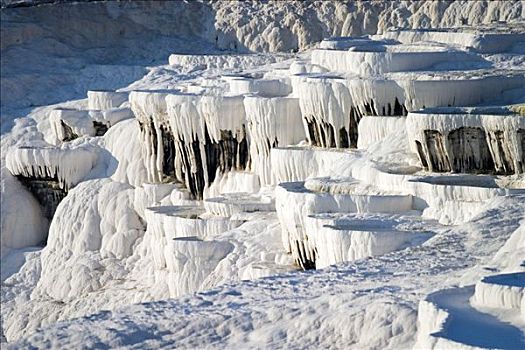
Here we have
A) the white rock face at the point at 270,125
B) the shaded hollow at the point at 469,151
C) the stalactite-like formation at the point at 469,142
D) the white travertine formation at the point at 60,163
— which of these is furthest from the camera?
the white travertine formation at the point at 60,163

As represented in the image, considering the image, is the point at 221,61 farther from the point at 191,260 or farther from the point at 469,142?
the point at 469,142

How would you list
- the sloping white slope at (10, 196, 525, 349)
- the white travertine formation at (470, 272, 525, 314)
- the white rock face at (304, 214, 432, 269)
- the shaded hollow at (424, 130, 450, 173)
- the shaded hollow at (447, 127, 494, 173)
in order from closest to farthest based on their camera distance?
the white travertine formation at (470, 272, 525, 314), the sloping white slope at (10, 196, 525, 349), the white rock face at (304, 214, 432, 269), the shaded hollow at (447, 127, 494, 173), the shaded hollow at (424, 130, 450, 173)

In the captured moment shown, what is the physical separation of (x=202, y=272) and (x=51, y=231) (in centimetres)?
974

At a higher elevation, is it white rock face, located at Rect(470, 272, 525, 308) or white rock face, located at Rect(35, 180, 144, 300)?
white rock face, located at Rect(470, 272, 525, 308)

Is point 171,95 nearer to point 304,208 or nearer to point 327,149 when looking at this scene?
point 327,149

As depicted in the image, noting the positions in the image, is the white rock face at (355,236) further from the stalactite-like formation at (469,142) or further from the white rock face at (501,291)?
the white rock face at (501,291)

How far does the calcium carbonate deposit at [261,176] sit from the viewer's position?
65.6ft

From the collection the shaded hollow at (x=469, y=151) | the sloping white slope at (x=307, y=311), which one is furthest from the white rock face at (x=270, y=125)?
the sloping white slope at (x=307, y=311)

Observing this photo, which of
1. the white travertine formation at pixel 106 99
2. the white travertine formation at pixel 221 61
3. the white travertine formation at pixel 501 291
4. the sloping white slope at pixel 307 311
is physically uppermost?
the white travertine formation at pixel 221 61

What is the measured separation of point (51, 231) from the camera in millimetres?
38562

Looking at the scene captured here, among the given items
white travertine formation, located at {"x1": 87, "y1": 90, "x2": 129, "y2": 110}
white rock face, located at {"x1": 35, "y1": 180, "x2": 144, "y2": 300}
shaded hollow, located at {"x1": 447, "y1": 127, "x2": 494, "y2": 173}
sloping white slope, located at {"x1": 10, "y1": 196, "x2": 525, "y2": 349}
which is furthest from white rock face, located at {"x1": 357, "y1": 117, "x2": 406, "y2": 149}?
white travertine formation, located at {"x1": 87, "y1": 90, "x2": 129, "y2": 110}

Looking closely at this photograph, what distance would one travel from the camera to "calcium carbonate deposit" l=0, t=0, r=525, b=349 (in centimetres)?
2000

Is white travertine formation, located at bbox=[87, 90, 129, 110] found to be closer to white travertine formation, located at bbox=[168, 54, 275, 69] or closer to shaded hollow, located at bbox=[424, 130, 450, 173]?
white travertine formation, located at bbox=[168, 54, 275, 69]

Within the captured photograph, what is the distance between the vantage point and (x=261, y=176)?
33344 mm
